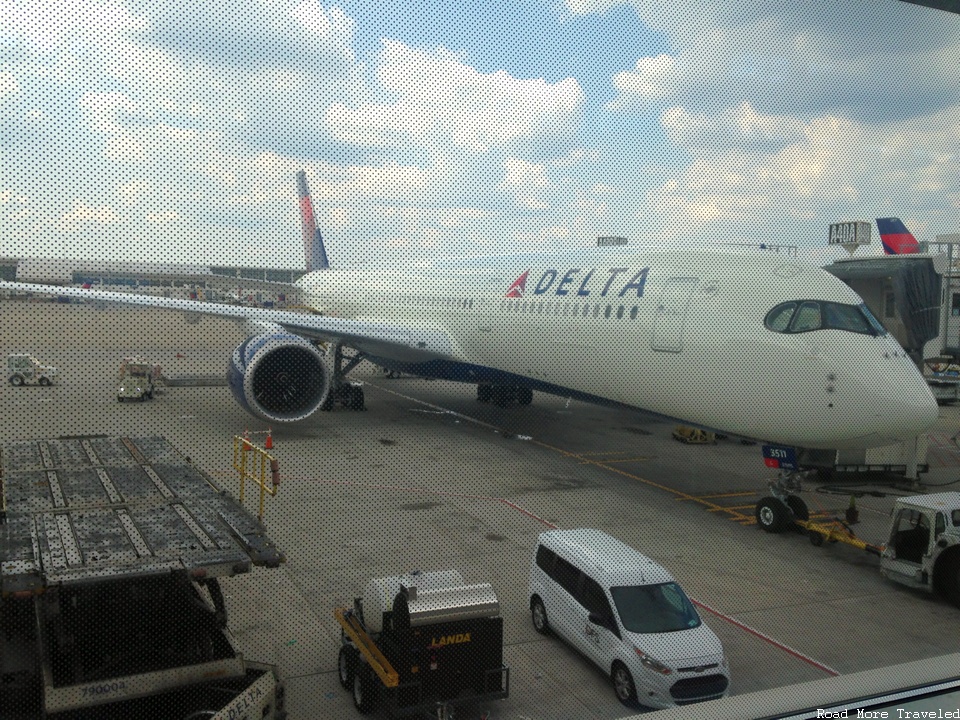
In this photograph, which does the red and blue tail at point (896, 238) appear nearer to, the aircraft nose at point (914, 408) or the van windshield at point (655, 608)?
the aircraft nose at point (914, 408)

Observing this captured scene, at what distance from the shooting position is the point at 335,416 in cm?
802

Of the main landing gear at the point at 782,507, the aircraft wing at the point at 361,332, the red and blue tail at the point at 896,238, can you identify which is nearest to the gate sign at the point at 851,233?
the red and blue tail at the point at 896,238

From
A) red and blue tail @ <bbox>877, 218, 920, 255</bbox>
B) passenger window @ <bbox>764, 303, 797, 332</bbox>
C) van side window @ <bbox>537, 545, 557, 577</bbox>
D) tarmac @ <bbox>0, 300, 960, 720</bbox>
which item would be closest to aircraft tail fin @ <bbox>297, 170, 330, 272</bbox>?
tarmac @ <bbox>0, 300, 960, 720</bbox>

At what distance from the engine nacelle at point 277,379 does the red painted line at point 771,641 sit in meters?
3.98

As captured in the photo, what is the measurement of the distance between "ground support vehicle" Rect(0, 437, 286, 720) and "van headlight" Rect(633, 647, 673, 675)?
149 centimetres

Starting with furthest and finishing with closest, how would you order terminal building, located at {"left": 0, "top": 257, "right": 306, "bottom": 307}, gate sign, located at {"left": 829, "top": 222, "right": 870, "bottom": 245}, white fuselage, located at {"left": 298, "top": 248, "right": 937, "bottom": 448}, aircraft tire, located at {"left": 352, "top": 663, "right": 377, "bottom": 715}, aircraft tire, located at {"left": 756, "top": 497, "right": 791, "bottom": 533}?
1. aircraft tire, located at {"left": 756, "top": 497, "right": 791, "bottom": 533}
2. white fuselage, located at {"left": 298, "top": 248, "right": 937, "bottom": 448}
3. gate sign, located at {"left": 829, "top": 222, "right": 870, "bottom": 245}
4. aircraft tire, located at {"left": 352, "top": 663, "right": 377, "bottom": 715}
5. terminal building, located at {"left": 0, "top": 257, "right": 306, "bottom": 307}

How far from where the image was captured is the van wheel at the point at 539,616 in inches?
144

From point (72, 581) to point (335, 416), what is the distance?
6027 millimetres

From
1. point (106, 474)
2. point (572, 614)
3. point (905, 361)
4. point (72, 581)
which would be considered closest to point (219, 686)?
point (72, 581)

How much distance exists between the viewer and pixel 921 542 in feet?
15.8

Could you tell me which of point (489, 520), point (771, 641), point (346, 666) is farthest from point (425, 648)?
point (489, 520)

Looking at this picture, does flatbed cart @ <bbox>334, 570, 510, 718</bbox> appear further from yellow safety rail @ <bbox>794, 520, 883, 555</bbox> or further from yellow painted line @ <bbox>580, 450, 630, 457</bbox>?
yellow painted line @ <bbox>580, 450, 630, 457</bbox>

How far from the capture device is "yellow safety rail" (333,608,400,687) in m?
2.67

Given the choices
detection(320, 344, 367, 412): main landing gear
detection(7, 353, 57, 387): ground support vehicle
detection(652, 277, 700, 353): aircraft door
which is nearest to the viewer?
detection(7, 353, 57, 387): ground support vehicle
